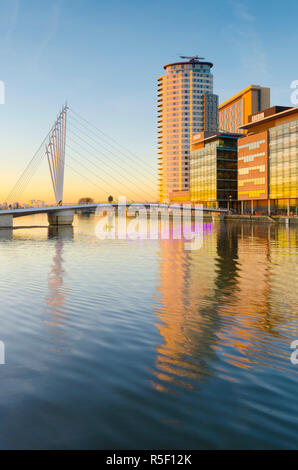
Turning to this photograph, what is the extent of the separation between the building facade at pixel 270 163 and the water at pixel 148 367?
94504 mm

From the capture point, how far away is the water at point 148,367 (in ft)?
18.6

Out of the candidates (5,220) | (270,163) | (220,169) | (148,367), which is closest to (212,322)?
(148,367)

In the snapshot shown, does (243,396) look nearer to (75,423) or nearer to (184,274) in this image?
(75,423)

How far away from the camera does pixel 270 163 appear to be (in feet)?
367

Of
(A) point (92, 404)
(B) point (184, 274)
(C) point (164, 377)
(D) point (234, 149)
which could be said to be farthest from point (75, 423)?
(D) point (234, 149)

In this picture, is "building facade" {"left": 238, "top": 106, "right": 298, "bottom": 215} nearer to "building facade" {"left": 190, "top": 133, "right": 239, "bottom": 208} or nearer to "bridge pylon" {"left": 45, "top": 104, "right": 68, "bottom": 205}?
"building facade" {"left": 190, "top": 133, "right": 239, "bottom": 208}

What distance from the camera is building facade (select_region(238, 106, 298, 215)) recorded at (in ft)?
340

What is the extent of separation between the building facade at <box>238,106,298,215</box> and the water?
94504 millimetres

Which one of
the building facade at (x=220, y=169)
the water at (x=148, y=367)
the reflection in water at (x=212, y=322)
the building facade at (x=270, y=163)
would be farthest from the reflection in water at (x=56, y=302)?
the building facade at (x=220, y=169)

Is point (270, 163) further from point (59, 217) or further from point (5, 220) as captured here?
point (5, 220)

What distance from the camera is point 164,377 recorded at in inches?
297

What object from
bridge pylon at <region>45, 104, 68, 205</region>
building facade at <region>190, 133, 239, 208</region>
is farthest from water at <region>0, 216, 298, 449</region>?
building facade at <region>190, 133, 239, 208</region>

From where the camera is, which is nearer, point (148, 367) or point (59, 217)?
point (148, 367)

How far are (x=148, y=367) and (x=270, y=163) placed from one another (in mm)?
111993
